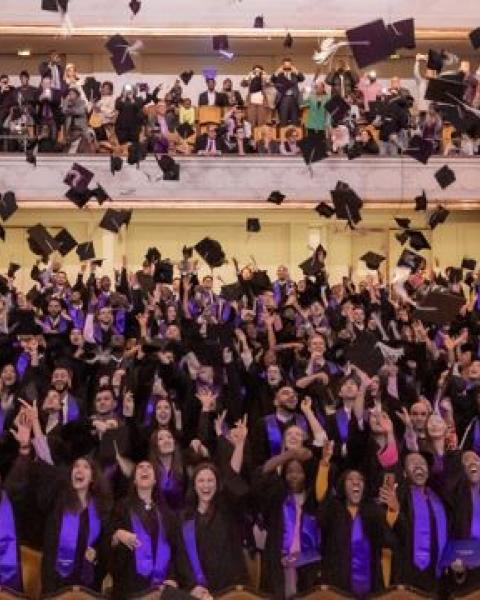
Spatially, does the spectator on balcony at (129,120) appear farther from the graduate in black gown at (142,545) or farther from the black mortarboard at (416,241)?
the graduate in black gown at (142,545)

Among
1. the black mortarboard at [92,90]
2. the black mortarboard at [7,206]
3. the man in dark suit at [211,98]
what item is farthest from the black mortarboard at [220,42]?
the black mortarboard at [7,206]

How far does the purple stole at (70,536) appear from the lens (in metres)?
5.74

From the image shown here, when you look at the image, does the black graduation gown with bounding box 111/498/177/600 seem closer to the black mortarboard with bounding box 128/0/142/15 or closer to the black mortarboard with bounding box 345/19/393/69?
the black mortarboard with bounding box 345/19/393/69

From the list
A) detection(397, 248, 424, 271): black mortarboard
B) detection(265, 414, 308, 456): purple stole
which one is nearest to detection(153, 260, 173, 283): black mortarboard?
detection(397, 248, 424, 271): black mortarboard

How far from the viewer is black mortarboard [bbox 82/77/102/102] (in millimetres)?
16219

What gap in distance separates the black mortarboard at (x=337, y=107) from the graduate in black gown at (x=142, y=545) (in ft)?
29.9

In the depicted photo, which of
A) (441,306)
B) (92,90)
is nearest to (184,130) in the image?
(92,90)

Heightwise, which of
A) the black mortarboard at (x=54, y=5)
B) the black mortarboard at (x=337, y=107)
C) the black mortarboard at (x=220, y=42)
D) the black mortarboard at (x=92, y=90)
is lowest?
the black mortarboard at (x=337, y=107)

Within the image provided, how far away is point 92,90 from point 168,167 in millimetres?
1706

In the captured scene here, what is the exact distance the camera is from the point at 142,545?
5.66m

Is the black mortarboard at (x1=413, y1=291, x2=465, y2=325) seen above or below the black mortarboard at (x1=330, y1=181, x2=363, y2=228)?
below

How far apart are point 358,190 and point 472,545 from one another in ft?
36.7

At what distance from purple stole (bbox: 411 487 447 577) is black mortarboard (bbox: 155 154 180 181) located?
989cm

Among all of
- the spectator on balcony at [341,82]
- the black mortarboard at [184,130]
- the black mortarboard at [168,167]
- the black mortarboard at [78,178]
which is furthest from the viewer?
the spectator on balcony at [341,82]
